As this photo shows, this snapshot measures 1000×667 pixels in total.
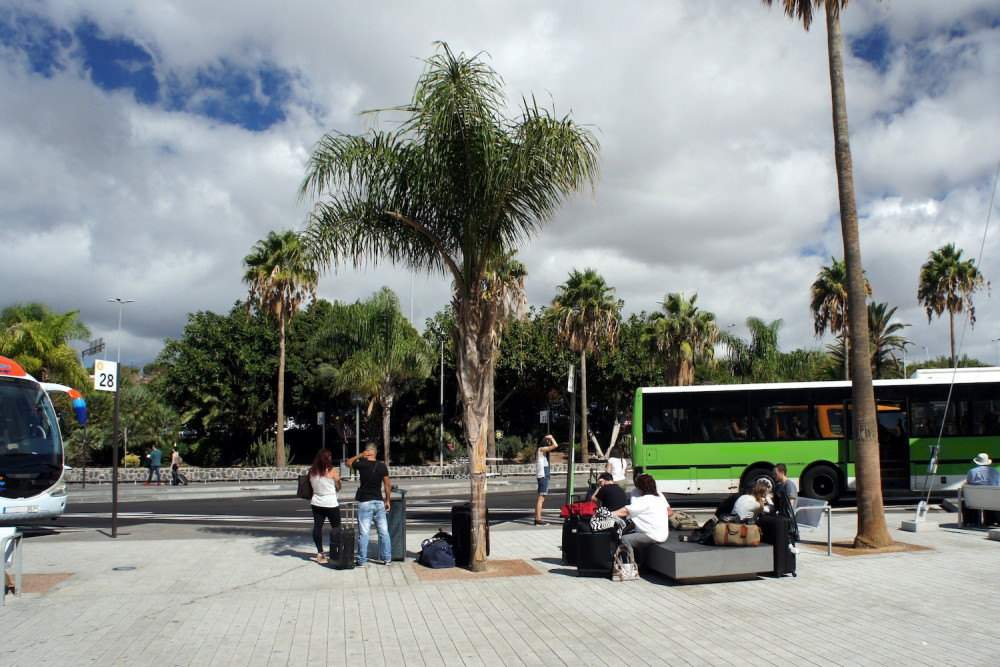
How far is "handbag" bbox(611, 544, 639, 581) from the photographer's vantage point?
870 cm

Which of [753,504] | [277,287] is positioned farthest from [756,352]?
[753,504]

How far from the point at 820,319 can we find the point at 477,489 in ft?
107

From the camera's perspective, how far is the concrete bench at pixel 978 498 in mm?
12375

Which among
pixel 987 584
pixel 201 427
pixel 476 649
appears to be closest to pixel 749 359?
pixel 201 427

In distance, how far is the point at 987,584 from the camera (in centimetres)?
834

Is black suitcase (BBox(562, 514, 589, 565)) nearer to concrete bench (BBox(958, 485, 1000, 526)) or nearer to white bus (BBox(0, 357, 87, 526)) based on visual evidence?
concrete bench (BBox(958, 485, 1000, 526))

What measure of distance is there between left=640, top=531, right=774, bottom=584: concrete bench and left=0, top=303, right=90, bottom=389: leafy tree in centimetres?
2901

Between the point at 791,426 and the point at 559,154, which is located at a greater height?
the point at 559,154

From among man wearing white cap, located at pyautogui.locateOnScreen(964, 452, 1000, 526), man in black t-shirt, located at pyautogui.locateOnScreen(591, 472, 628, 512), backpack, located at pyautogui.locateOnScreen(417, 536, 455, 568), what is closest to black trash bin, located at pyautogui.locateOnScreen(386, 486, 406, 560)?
backpack, located at pyautogui.locateOnScreen(417, 536, 455, 568)

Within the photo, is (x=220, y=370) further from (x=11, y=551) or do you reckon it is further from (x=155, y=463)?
(x=11, y=551)

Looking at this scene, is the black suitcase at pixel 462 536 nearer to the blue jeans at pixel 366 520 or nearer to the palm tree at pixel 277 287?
the blue jeans at pixel 366 520

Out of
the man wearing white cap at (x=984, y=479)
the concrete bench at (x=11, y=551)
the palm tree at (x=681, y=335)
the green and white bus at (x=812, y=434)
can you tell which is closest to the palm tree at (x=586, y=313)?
the palm tree at (x=681, y=335)

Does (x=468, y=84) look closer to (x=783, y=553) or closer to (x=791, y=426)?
(x=783, y=553)

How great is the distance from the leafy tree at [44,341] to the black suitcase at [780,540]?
1170 inches
